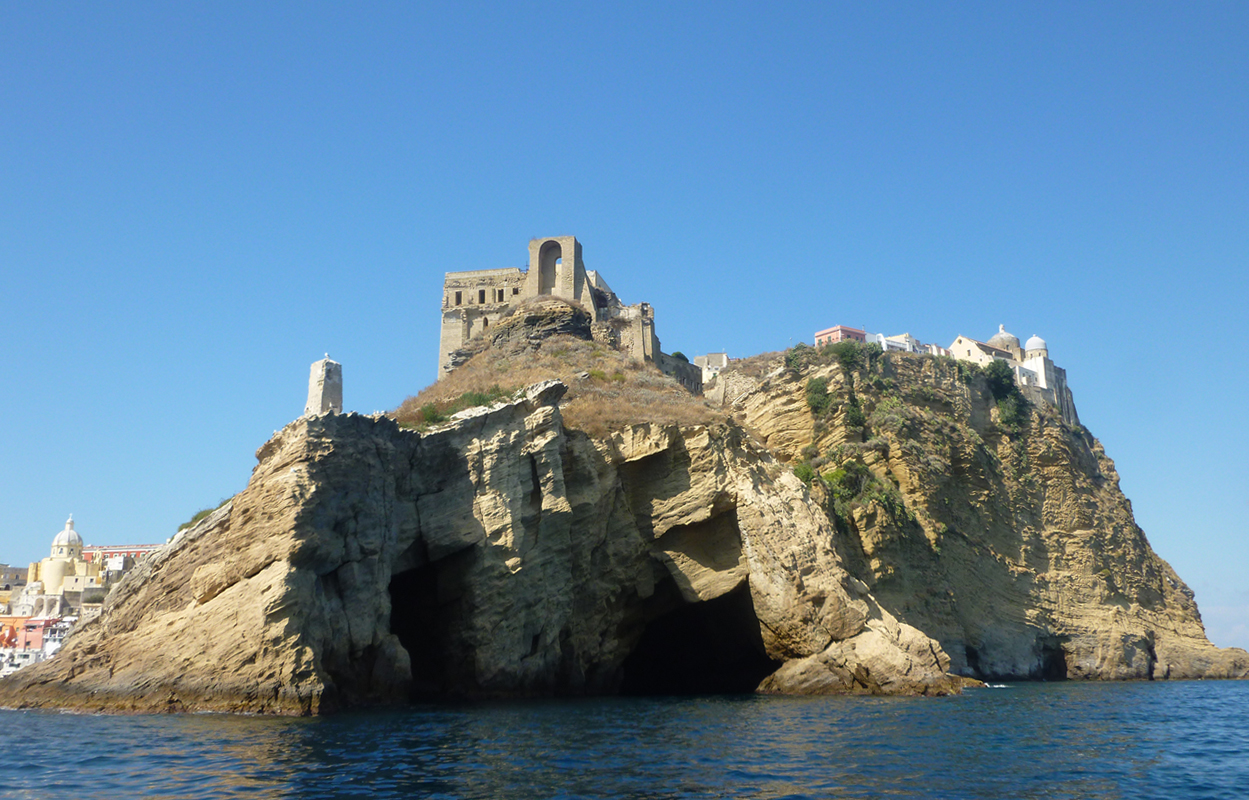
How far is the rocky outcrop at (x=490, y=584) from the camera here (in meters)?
24.1

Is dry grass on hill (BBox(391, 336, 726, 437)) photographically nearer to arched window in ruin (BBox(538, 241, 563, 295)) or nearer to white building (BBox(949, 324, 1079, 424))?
arched window in ruin (BBox(538, 241, 563, 295))

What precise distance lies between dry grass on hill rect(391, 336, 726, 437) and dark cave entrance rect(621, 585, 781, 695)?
7.06 m

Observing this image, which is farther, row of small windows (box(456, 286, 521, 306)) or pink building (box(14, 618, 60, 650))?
row of small windows (box(456, 286, 521, 306))

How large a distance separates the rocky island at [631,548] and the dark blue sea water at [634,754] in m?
2.69


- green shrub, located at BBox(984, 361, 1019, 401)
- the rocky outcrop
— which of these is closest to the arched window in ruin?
the rocky outcrop

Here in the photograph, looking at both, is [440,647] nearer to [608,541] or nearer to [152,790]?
[608,541]

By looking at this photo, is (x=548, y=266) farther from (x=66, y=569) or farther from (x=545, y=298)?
(x=66, y=569)

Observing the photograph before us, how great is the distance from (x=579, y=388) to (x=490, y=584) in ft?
37.7

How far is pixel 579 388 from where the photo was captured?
39.6 metres

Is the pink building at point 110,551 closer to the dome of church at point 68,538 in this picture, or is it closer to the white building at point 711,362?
the dome of church at point 68,538

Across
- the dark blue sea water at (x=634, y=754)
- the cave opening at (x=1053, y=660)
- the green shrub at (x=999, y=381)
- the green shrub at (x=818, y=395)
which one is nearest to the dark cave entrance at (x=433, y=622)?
the dark blue sea water at (x=634, y=754)

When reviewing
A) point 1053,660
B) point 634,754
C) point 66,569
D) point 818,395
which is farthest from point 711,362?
point 634,754

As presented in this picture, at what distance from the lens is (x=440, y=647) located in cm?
3052

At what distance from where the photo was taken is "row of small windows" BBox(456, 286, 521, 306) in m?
56.1
